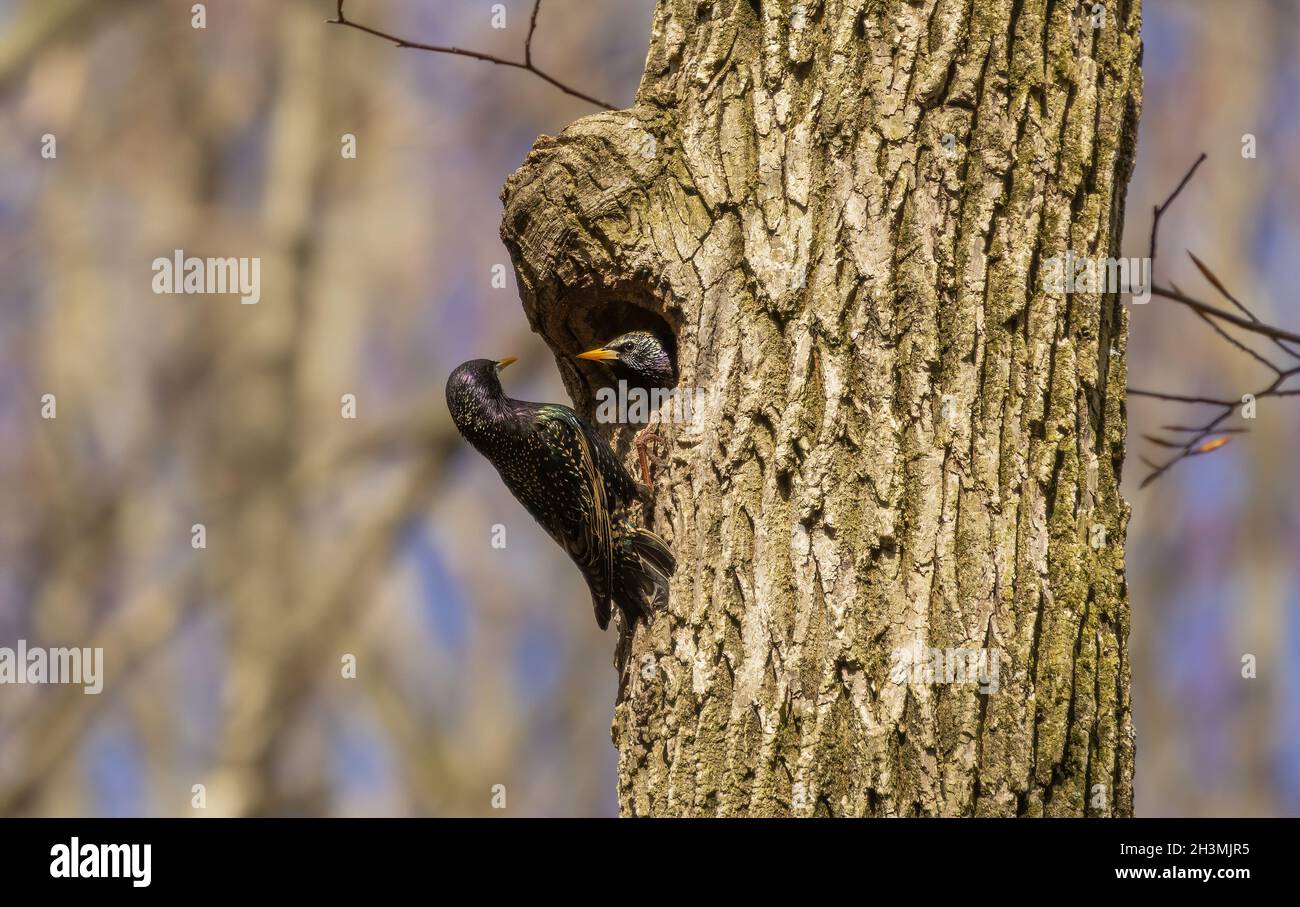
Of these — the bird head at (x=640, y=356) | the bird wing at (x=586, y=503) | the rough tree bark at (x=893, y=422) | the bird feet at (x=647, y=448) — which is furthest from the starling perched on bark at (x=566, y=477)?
the rough tree bark at (x=893, y=422)

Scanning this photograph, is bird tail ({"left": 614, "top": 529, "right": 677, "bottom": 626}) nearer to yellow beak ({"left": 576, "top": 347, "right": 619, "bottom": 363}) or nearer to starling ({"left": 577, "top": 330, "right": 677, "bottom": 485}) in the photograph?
starling ({"left": 577, "top": 330, "right": 677, "bottom": 485})

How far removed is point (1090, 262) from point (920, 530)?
0.83 metres

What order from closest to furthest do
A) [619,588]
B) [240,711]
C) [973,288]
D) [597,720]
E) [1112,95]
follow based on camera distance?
[973,288]
[1112,95]
[619,588]
[240,711]
[597,720]

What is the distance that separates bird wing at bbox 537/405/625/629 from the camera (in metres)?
4.27

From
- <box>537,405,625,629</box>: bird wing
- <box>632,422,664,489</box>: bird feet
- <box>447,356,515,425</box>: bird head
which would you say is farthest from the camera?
<box>447,356,515,425</box>: bird head

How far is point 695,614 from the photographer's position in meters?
3.24

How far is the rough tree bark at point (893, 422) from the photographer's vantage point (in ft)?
9.65

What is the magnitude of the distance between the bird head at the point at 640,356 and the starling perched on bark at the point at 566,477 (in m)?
0.33

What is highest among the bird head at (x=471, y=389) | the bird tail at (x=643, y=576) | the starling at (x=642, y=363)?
the bird head at (x=471, y=389)

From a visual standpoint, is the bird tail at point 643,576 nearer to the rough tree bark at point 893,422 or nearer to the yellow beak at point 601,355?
the rough tree bark at point 893,422

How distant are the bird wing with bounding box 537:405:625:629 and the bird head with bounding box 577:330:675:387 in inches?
13.1

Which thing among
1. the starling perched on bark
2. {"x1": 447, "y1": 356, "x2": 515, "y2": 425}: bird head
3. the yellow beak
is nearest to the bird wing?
the starling perched on bark
